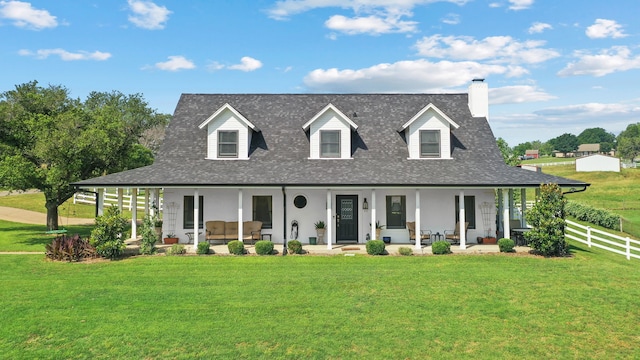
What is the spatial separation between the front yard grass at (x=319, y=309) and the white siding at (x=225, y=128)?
677cm

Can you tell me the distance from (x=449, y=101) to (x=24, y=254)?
22.5m

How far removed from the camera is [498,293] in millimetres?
12531

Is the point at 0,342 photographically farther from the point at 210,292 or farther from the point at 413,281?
the point at 413,281

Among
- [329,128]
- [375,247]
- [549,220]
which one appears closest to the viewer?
[549,220]

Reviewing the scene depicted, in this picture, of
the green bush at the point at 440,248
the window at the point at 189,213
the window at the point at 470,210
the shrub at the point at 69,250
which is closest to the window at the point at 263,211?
the window at the point at 189,213

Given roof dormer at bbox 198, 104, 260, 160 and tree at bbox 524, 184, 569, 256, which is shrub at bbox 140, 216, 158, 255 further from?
tree at bbox 524, 184, 569, 256

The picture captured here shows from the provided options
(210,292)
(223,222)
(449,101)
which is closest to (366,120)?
(449,101)

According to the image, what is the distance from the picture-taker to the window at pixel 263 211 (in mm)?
20734

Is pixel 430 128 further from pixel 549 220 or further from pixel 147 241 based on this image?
pixel 147 241

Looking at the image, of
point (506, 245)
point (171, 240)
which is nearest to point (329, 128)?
point (171, 240)

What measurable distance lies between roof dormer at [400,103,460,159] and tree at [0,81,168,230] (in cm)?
1530

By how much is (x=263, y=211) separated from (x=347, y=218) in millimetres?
4083

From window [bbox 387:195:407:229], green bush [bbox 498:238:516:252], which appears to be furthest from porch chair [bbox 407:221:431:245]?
green bush [bbox 498:238:516:252]

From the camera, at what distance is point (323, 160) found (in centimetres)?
2122
